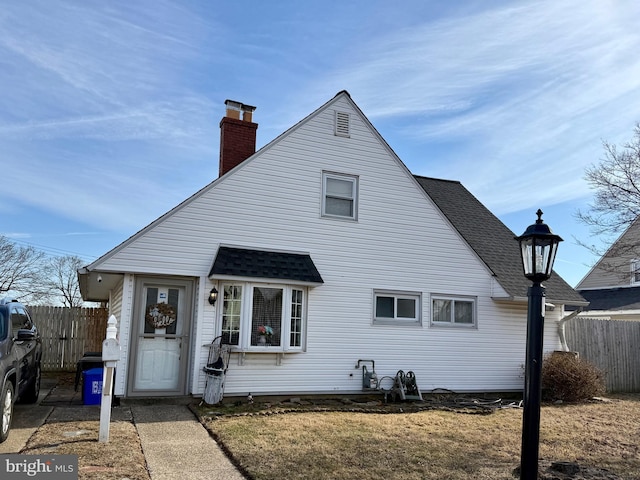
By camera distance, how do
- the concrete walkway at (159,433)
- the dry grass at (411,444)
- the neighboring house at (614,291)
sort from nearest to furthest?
the concrete walkway at (159,433), the dry grass at (411,444), the neighboring house at (614,291)

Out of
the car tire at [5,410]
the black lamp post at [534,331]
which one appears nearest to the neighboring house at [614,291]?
the black lamp post at [534,331]

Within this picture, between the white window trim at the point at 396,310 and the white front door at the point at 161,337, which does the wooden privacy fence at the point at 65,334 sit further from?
the white window trim at the point at 396,310

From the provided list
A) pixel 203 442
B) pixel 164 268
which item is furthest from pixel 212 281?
pixel 203 442

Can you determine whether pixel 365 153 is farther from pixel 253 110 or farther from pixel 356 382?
pixel 356 382

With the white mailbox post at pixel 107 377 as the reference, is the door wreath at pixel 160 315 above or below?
above

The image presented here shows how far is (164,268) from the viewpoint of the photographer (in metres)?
10.4

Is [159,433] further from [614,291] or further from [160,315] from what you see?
[614,291]

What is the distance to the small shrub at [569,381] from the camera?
12.7 m

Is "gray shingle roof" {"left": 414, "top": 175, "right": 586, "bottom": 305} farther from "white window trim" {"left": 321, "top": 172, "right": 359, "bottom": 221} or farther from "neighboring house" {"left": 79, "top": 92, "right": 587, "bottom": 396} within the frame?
"white window trim" {"left": 321, "top": 172, "right": 359, "bottom": 221}

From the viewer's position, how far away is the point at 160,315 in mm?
10445

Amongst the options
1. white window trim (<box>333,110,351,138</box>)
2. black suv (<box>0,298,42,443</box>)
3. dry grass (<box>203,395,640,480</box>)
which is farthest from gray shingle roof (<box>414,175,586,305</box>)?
black suv (<box>0,298,42,443</box>)

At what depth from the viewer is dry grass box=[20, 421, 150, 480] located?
18.7ft

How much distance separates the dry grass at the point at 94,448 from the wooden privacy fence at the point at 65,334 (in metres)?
8.27

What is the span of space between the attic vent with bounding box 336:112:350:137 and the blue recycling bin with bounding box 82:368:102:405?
713 cm
